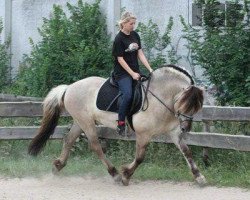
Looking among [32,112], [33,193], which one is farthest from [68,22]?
[33,193]

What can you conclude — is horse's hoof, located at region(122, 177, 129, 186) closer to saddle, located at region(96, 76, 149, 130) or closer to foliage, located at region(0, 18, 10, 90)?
saddle, located at region(96, 76, 149, 130)

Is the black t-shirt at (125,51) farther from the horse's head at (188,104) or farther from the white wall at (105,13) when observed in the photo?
A: the white wall at (105,13)

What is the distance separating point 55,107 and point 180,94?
248 centimetres

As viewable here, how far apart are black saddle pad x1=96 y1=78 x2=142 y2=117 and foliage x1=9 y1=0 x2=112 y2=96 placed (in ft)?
17.1

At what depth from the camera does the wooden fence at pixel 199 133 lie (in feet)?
31.5

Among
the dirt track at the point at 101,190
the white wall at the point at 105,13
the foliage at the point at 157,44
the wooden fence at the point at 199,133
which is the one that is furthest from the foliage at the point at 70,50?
the dirt track at the point at 101,190

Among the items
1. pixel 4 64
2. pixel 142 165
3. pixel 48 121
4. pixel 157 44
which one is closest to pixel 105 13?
pixel 157 44

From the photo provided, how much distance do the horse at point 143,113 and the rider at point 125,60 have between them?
234 millimetres

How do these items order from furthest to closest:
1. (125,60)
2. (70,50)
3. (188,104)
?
(70,50) < (125,60) < (188,104)

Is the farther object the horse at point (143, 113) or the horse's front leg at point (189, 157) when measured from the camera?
the horse's front leg at point (189, 157)

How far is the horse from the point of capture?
8870 mm

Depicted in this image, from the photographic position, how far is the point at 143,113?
9.18 m

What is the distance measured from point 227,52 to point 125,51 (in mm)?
3355

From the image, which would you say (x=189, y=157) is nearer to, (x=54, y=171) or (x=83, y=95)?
(x=83, y=95)
